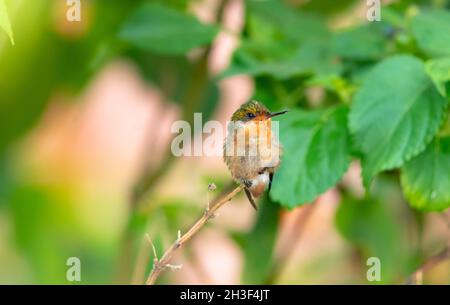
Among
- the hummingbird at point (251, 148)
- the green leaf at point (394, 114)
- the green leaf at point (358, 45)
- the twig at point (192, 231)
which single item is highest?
the green leaf at point (358, 45)

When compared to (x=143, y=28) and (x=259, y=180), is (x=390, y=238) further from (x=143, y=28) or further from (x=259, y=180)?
(x=259, y=180)

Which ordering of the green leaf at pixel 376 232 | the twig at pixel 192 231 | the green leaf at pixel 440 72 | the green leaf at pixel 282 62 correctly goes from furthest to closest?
the green leaf at pixel 376 232 → the green leaf at pixel 282 62 → the green leaf at pixel 440 72 → the twig at pixel 192 231

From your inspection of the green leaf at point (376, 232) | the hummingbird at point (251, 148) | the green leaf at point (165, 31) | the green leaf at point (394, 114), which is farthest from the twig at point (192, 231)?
the green leaf at point (376, 232)

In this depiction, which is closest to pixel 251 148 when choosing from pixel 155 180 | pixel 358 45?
pixel 358 45

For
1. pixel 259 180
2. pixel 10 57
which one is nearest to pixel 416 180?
pixel 259 180

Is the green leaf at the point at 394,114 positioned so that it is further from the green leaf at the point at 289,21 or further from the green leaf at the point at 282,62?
the green leaf at the point at 289,21

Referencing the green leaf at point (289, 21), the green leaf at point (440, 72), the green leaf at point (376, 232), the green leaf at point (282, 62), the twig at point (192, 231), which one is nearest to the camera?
the twig at point (192, 231)

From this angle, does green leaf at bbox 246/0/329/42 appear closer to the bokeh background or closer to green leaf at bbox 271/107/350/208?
the bokeh background

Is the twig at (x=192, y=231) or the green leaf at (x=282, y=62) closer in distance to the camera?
the twig at (x=192, y=231)
